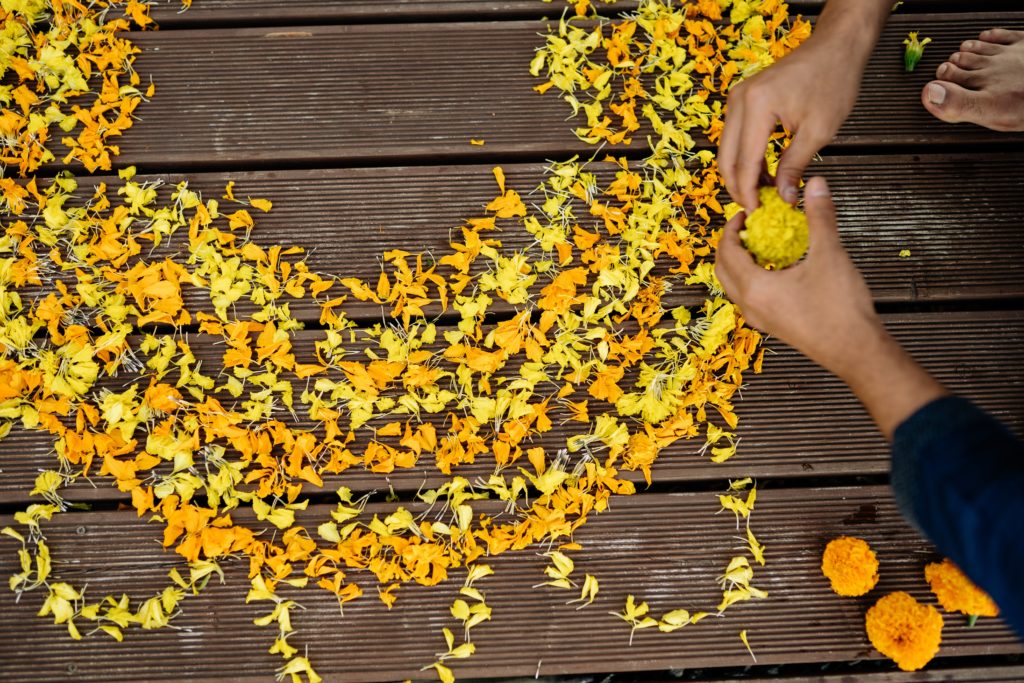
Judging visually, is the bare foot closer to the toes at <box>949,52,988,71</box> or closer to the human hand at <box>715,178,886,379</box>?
the toes at <box>949,52,988,71</box>

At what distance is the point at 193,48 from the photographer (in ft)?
5.14

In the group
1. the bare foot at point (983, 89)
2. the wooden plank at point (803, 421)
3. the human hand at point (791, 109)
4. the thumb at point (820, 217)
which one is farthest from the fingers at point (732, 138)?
the bare foot at point (983, 89)

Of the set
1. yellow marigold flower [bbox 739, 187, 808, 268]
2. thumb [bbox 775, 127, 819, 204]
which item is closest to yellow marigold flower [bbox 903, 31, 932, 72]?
thumb [bbox 775, 127, 819, 204]

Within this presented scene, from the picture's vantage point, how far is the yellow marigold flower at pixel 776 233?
1.08 meters

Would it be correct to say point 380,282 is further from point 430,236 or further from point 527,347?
point 527,347

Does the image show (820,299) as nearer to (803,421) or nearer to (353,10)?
(803,421)

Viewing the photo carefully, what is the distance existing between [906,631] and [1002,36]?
4.47 feet

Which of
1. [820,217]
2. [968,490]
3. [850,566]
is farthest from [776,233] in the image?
[850,566]

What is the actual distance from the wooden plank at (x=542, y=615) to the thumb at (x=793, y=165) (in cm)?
68

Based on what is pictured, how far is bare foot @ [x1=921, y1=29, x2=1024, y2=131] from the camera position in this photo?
1511mm

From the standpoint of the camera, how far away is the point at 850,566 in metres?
1.32

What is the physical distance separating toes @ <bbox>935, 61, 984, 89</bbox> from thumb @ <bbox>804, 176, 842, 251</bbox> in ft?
2.66

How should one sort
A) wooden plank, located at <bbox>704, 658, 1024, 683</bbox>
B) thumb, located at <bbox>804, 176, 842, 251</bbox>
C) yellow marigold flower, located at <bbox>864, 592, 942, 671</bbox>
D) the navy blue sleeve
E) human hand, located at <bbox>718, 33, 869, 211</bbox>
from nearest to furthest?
the navy blue sleeve → thumb, located at <bbox>804, 176, 842, 251</bbox> → human hand, located at <bbox>718, 33, 869, 211</bbox> → yellow marigold flower, located at <bbox>864, 592, 942, 671</bbox> → wooden plank, located at <bbox>704, 658, 1024, 683</bbox>

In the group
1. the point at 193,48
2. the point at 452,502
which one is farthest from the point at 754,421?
the point at 193,48
